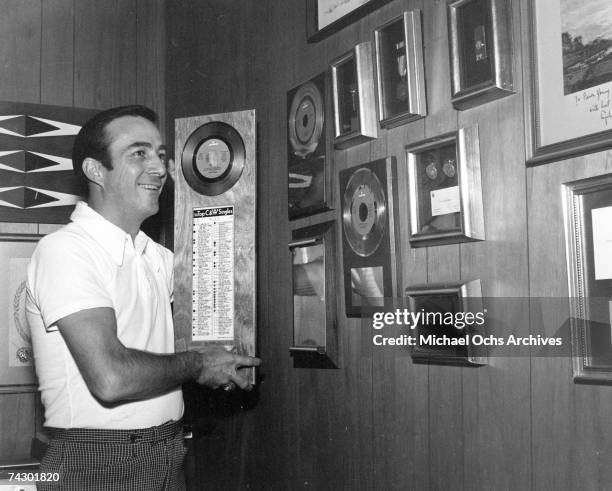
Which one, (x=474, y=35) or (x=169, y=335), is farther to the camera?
(x=169, y=335)

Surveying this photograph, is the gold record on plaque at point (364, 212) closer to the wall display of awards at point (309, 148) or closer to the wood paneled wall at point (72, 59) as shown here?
the wall display of awards at point (309, 148)

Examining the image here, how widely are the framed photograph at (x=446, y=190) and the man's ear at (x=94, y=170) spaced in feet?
3.37

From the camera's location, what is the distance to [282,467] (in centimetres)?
258

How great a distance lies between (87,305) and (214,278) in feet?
1.82

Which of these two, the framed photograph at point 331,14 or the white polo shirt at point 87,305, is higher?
the framed photograph at point 331,14

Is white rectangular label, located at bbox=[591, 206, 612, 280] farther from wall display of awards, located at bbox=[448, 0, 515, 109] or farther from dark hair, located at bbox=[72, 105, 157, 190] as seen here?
dark hair, located at bbox=[72, 105, 157, 190]

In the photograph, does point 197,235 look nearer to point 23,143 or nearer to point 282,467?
point 282,467

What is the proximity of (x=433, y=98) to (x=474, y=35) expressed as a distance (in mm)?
210

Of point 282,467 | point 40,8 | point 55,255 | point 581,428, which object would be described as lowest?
point 282,467

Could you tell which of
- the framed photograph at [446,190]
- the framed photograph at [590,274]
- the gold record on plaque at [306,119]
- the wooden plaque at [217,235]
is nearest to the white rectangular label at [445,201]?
the framed photograph at [446,190]

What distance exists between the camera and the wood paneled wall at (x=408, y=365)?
1.54 m

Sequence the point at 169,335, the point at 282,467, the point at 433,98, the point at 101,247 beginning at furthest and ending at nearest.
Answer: the point at 282,467 < the point at 169,335 < the point at 101,247 < the point at 433,98

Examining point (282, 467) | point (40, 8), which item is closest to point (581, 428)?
point (282, 467)

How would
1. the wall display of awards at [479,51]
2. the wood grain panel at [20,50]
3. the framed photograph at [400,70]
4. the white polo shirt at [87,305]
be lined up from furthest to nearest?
the wood grain panel at [20,50], the white polo shirt at [87,305], the framed photograph at [400,70], the wall display of awards at [479,51]
